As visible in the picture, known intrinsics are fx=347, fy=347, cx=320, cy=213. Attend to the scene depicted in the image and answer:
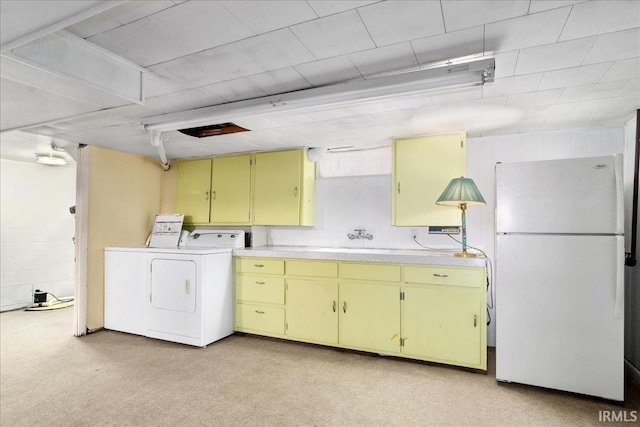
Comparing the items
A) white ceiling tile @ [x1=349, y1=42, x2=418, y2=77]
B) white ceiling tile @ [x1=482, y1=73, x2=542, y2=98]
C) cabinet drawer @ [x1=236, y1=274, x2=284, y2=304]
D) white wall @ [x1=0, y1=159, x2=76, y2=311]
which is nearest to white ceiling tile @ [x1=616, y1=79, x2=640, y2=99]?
white ceiling tile @ [x1=482, y1=73, x2=542, y2=98]

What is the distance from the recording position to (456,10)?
1.49 metres

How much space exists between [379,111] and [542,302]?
184 centimetres

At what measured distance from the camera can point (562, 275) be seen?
2453mm

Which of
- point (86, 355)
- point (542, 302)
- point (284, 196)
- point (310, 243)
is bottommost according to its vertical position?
point (86, 355)

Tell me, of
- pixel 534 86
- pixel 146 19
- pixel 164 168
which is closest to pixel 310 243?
pixel 164 168

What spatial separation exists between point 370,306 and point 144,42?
2.59 metres

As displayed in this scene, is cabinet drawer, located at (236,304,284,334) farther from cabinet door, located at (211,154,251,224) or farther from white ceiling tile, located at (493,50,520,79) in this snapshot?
white ceiling tile, located at (493,50,520,79)

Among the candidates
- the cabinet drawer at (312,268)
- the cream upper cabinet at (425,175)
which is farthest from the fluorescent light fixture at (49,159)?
the cream upper cabinet at (425,175)

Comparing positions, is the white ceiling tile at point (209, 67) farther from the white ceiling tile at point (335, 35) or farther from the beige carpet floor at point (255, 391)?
the beige carpet floor at point (255, 391)

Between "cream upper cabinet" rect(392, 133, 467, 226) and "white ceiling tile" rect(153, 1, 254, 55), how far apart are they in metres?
2.15

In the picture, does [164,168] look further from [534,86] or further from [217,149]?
[534,86]

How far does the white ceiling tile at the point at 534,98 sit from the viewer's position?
2391 mm

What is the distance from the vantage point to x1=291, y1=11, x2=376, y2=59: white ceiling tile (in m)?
1.57

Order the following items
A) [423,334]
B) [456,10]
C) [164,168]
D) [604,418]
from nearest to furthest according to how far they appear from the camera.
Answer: [456,10] < [604,418] < [423,334] < [164,168]
